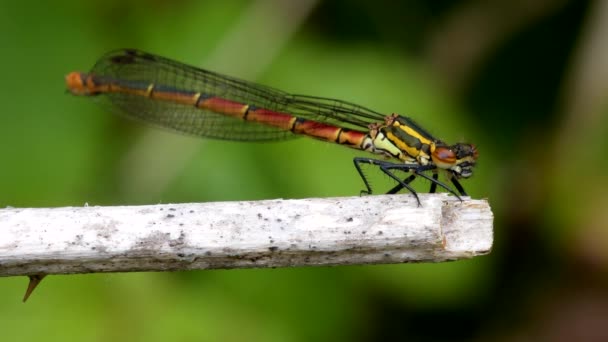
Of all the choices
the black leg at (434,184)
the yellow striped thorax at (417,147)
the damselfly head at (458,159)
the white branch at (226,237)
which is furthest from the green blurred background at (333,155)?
the white branch at (226,237)

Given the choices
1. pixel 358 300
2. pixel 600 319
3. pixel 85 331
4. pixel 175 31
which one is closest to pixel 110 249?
pixel 85 331

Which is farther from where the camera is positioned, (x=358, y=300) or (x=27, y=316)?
(x=358, y=300)

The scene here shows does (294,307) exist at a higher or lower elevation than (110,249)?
lower

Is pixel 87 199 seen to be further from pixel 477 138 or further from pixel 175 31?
pixel 477 138

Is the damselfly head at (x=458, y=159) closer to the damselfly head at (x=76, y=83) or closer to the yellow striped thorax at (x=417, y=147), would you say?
the yellow striped thorax at (x=417, y=147)

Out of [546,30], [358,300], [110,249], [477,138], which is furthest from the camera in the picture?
[546,30]

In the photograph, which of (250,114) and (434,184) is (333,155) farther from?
(434,184)
